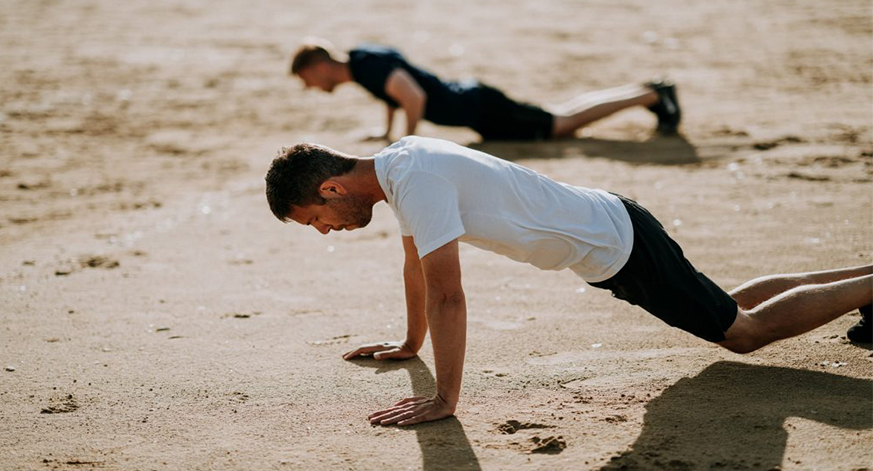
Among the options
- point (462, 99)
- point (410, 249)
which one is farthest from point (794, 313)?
point (462, 99)

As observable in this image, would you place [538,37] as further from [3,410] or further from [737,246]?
[3,410]

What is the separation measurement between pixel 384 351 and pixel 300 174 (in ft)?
3.44

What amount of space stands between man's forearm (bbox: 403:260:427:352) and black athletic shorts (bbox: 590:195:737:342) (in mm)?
746

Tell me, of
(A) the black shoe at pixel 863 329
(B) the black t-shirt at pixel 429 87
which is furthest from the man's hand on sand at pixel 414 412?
(B) the black t-shirt at pixel 429 87

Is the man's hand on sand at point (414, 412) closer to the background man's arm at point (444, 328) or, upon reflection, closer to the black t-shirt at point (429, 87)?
the background man's arm at point (444, 328)

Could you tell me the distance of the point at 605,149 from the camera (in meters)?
7.11

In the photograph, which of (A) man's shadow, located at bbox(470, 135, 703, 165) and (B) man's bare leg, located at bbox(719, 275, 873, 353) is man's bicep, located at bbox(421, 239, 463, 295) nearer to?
(B) man's bare leg, located at bbox(719, 275, 873, 353)

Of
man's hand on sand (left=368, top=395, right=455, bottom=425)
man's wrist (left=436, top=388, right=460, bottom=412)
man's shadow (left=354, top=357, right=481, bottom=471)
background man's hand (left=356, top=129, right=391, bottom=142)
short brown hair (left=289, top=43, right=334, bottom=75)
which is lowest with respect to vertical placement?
man's shadow (left=354, top=357, right=481, bottom=471)

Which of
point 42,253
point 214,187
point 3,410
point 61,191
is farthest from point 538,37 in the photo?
point 3,410

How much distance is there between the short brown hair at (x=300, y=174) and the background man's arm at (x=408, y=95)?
408cm

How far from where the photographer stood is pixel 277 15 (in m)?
11.7

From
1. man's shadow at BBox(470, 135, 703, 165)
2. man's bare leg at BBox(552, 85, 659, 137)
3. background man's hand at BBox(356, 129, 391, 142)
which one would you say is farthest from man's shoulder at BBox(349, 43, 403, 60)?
man's bare leg at BBox(552, 85, 659, 137)

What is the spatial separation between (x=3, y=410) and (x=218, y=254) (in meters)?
1.94

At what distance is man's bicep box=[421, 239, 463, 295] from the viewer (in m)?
2.96
